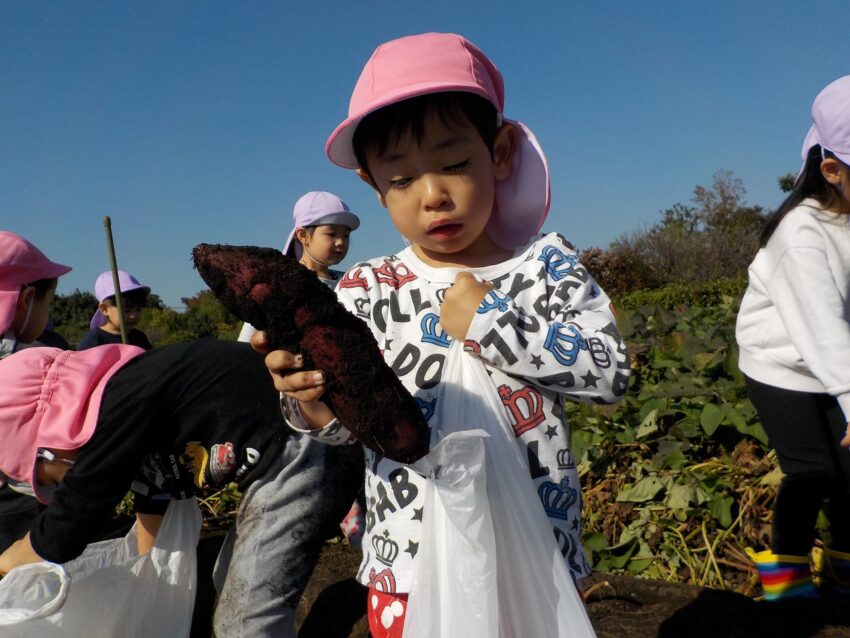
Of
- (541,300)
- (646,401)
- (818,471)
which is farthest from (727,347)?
(541,300)

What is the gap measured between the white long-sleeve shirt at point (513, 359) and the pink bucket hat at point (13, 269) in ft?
6.29

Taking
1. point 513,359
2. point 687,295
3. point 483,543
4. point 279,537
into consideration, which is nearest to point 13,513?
point 279,537

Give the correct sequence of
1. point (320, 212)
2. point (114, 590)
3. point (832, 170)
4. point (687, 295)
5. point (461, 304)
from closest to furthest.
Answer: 1. point (461, 304)
2. point (832, 170)
3. point (114, 590)
4. point (320, 212)
5. point (687, 295)

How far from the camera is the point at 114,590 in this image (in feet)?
6.70

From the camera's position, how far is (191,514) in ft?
7.32

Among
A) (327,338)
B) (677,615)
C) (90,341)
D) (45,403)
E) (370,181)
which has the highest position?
(90,341)

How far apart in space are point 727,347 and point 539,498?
2435mm

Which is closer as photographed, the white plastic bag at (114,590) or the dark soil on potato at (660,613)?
the white plastic bag at (114,590)

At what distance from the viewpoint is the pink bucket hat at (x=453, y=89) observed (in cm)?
117

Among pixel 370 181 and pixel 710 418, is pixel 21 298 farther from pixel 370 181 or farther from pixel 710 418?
pixel 710 418

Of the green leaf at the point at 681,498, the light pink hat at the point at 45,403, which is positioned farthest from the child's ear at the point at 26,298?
the green leaf at the point at 681,498

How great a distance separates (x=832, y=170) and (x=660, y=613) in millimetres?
1427

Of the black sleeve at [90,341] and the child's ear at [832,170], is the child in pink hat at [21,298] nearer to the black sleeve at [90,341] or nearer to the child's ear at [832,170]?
the black sleeve at [90,341]

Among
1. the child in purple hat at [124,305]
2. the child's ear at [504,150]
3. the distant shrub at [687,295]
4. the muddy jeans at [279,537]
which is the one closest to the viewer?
the child's ear at [504,150]
